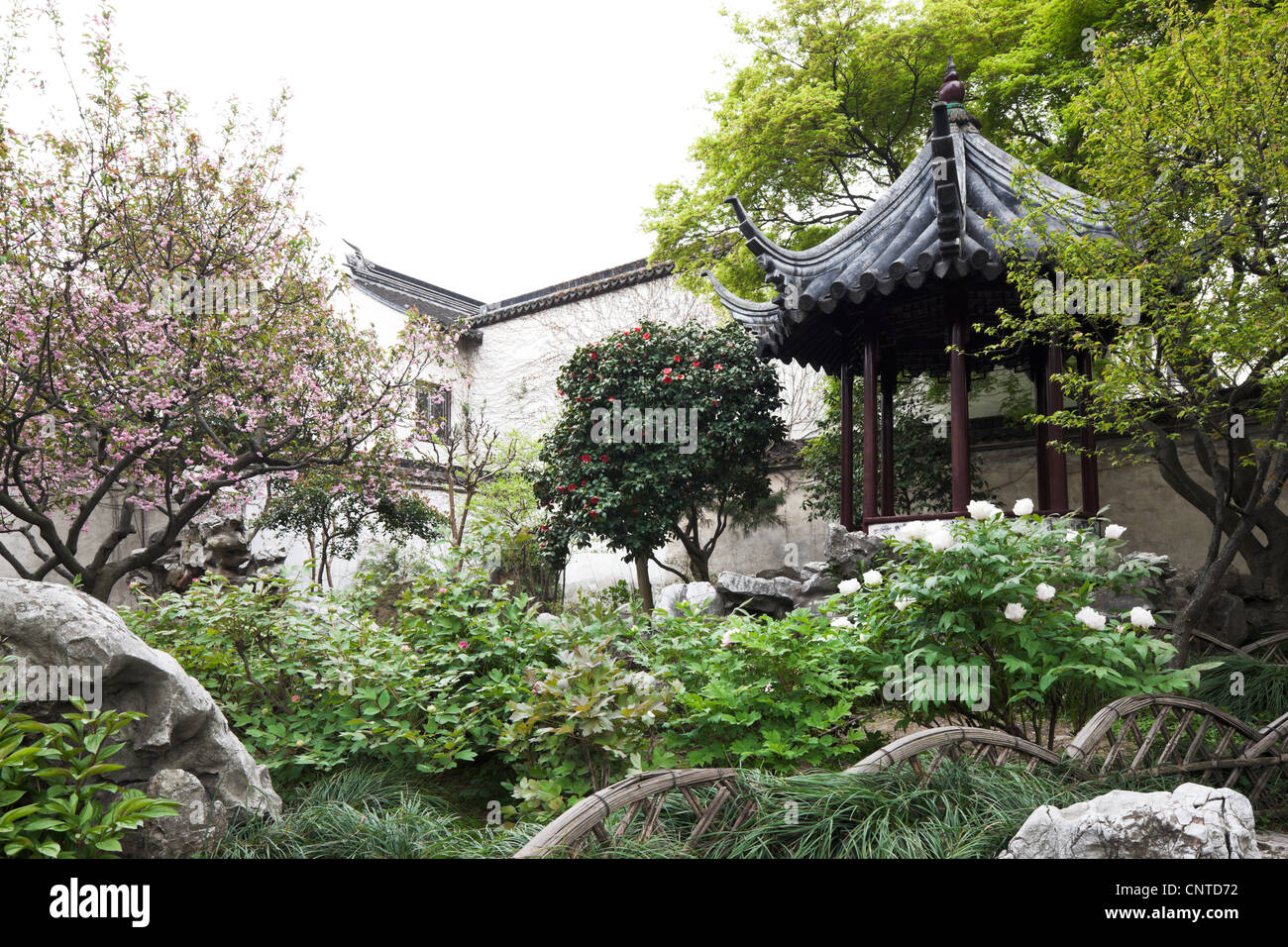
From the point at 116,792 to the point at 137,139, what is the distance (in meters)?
6.70

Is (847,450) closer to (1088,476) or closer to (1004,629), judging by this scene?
(1088,476)

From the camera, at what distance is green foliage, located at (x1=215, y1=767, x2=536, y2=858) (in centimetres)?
338

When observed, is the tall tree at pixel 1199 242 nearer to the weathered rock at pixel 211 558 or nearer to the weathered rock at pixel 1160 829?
the weathered rock at pixel 1160 829

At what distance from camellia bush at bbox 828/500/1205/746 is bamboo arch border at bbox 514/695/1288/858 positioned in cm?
30

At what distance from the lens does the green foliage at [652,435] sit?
1048 cm

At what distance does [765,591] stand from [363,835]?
18.9 ft

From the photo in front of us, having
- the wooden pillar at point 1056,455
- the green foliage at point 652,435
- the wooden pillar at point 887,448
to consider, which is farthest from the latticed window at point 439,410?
the wooden pillar at point 1056,455

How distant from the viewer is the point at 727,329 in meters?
11.2

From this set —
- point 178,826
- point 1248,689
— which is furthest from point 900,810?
point 1248,689

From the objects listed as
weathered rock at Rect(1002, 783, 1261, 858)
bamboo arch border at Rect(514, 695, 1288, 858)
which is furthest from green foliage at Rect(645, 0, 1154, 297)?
weathered rock at Rect(1002, 783, 1261, 858)

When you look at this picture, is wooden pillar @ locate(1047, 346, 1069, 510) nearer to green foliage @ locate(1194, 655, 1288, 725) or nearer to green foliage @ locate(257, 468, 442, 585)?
green foliage @ locate(1194, 655, 1288, 725)

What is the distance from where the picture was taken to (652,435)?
10.6 meters
